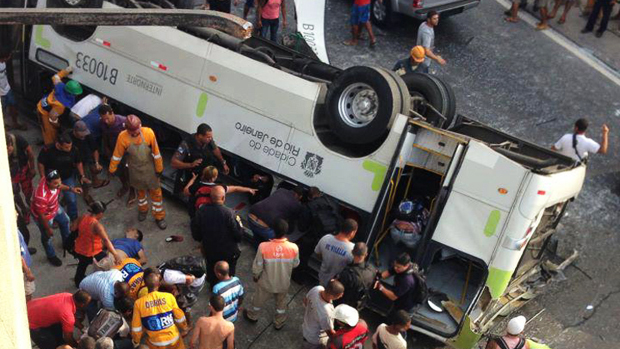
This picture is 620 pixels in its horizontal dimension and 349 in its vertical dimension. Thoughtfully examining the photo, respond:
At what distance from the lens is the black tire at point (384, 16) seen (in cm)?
1338

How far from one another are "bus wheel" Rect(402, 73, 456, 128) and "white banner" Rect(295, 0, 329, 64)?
240 cm

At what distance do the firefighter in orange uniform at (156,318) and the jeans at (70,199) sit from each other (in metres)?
2.57

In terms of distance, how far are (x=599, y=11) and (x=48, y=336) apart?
1118 centimetres

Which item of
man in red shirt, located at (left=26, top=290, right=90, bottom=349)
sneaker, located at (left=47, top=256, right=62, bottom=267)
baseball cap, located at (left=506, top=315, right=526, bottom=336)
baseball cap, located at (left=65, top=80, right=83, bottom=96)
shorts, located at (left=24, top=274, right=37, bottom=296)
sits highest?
baseball cap, located at (left=506, top=315, right=526, bottom=336)

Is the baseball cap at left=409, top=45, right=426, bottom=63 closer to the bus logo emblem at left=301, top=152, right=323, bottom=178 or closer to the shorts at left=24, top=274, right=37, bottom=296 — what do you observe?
the bus logo emblem at left=301, top=152, right=323, bottom=178

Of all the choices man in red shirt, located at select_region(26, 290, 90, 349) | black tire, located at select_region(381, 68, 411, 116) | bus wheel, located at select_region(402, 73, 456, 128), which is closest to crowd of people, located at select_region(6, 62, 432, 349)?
man in red shirt, located at select_region(26, 290, 90, 349)

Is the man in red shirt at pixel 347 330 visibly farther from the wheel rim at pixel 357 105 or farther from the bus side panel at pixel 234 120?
the wheel rim at pixel 357 105

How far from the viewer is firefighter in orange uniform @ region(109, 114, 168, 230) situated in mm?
8469

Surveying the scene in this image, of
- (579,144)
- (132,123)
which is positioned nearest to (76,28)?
(132,123)

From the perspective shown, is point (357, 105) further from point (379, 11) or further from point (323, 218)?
point (379, 11)

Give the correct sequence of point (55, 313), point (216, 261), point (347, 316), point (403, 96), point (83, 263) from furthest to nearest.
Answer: point (403, 96) → point (216, 261) → point (83, 263) → point (55, 313) → point (347, 316)

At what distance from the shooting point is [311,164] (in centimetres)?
827

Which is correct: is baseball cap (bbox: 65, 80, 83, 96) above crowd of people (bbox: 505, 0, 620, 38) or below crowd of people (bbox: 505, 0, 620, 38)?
below

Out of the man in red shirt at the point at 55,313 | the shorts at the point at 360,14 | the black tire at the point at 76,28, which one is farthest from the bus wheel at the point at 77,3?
the shorts at the point at 360,14
